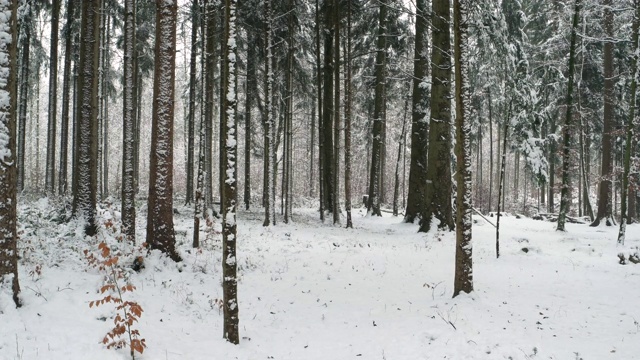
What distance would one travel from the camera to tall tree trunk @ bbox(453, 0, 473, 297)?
7.11m

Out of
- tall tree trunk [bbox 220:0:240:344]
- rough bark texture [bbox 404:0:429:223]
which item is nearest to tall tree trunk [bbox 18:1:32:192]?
tall tree trunk [bbox 220:0:240:344]

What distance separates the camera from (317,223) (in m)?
17.2

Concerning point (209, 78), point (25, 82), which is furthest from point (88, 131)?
point (25, 82)

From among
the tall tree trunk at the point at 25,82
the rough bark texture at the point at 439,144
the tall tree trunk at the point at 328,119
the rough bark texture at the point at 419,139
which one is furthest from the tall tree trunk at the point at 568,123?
the tall tree trunk at the point at 25,82

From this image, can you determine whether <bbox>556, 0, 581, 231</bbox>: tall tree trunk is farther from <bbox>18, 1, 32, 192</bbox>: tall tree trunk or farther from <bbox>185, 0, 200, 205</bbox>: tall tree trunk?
<bbox>18, 1, 32, 192</bbox>: tall tree trunk

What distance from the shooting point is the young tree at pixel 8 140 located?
17.2 feet

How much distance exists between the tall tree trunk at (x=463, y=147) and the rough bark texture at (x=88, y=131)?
838 cm

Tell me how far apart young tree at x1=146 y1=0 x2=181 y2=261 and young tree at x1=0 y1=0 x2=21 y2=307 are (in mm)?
3083

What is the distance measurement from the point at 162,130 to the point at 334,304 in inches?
204

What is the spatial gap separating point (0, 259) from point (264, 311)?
4188 millimetres

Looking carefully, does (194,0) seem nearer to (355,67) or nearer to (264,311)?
(355,67)

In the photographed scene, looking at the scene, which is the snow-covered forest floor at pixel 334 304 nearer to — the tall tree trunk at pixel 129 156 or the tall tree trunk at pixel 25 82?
the tall tree trunk at pixel 129 156

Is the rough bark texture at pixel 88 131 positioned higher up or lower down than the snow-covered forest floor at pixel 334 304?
higher up

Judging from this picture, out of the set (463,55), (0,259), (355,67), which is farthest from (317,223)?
(0,259)
